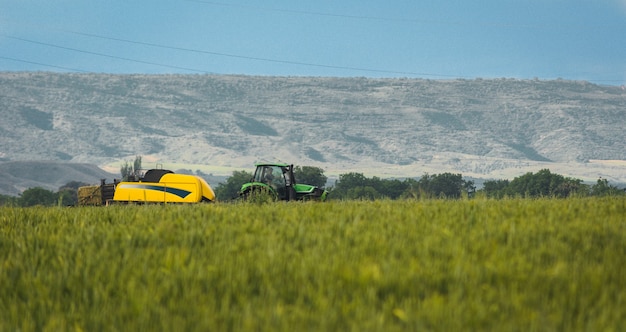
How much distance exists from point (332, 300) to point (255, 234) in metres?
3.50

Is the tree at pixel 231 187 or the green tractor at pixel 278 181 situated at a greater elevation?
the green tractor at pixel 278 181

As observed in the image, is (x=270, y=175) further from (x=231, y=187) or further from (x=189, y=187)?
(x=231, y=187)

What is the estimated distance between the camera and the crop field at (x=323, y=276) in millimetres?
6250

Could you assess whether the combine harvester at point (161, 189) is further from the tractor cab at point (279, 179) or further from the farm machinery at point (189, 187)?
the tractor cab at point (279, 179)

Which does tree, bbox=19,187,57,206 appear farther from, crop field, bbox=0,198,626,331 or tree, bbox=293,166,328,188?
crop field, bbox=0,198,626,331

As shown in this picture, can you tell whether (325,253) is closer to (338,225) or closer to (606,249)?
(338,225)

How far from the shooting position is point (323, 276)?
739cm

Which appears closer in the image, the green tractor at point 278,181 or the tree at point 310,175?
the green tractor at point 278,181

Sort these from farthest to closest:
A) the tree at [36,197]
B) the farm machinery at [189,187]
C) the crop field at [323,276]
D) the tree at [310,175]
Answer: the tree at [36,197], the tree at [310,175], the farm machinery at [189,187], the crop field at [323,276]

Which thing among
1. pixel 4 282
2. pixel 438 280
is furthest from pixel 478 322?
pixel 4 282

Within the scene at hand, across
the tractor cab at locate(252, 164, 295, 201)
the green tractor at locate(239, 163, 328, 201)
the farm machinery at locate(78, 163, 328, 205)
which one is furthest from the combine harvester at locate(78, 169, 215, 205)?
the tractor cab at locate(252, 164, 295, 201)

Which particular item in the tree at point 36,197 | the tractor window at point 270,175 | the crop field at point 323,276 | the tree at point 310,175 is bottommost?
the tree at point 36,197

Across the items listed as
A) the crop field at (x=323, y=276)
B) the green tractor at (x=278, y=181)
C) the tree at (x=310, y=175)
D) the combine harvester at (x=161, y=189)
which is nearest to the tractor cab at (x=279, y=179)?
the green tractor at (x=278, y=181)

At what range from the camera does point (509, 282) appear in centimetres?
720
